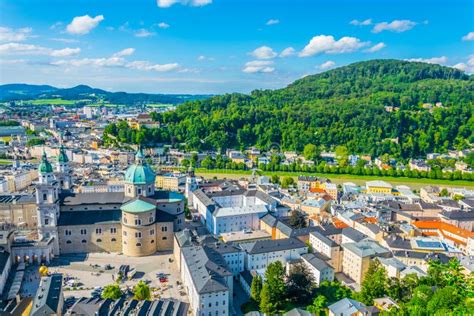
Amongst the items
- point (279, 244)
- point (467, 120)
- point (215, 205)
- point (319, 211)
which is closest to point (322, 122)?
point (467, 120)

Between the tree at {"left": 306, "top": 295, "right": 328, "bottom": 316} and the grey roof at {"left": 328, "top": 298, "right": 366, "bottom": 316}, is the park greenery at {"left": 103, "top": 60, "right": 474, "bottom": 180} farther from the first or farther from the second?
the grey roof at {"left": 328, "top": 298, "right": 366, "bottom": 316}

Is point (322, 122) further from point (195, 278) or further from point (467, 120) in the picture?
point (195, 278)

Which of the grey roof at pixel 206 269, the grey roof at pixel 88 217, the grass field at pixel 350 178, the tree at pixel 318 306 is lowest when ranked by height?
the tree at pixel 318 306

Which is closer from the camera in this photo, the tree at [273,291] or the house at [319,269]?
the tree at [273,291]

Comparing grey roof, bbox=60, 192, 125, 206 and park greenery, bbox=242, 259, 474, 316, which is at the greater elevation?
grey roof, bbox=60, 192, 125, 206

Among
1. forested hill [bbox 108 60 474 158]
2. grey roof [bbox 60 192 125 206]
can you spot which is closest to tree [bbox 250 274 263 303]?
grey roof [bbox 60 192 125 206]

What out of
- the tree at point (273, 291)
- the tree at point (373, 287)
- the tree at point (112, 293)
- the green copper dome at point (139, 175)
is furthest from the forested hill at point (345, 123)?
the tree at point (273, 291)

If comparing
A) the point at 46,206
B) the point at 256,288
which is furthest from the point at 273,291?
the point at 46,206

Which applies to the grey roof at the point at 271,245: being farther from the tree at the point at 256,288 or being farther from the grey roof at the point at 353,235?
the grey roof at the point at 353,235
